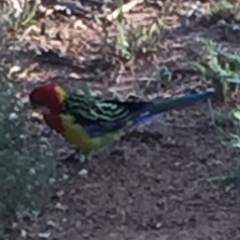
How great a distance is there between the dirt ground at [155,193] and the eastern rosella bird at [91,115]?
154 millimetres

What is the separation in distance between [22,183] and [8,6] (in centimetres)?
255

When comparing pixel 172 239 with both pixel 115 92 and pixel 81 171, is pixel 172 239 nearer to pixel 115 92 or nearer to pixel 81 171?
pixel 81 171

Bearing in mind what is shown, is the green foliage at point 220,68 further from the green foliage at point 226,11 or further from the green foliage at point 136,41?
the green foliage at point 226,11

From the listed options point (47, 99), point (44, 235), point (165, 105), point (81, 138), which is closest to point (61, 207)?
point (44, 235)

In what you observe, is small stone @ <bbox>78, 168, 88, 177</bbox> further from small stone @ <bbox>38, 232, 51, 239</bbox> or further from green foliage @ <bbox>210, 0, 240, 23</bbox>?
green foliage @ <bbox>210, 0, 240, 23</bbox>

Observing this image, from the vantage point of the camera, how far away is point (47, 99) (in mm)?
5668

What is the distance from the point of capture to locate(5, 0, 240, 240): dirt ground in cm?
523

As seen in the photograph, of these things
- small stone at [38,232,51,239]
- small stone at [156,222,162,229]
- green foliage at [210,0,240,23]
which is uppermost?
small stone at [38,232,51,239]

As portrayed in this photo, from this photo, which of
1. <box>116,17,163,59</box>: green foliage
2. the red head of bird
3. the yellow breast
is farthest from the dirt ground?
<box>116,17,163,59</box>: green foliage

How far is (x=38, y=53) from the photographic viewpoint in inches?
273

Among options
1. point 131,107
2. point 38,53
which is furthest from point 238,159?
point 38,53

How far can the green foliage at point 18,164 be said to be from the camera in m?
4.88

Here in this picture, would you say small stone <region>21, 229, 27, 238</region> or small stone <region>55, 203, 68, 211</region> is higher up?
small stone <region>21, 229, 27, 238</region>

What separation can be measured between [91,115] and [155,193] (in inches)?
20.1
